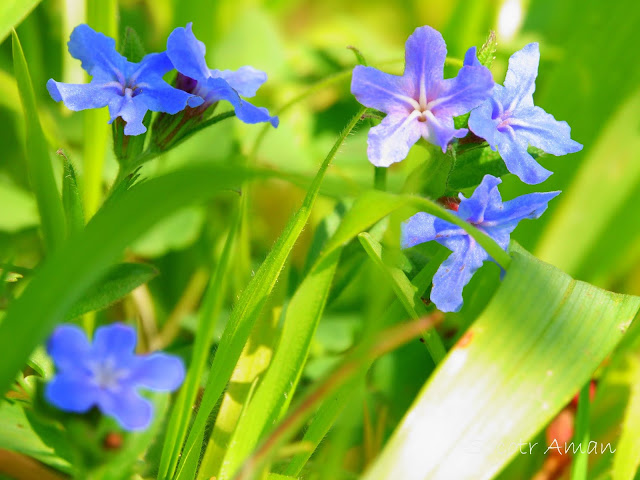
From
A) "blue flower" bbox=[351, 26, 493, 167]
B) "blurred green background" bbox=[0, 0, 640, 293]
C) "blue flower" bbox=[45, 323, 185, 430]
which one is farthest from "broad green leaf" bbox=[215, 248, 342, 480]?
"blurred green background" bbox=[0, 0, 640, 293]

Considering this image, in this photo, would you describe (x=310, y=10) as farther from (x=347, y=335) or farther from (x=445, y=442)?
(x=445, y=442)

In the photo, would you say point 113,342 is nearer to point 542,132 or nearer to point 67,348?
point 67,348

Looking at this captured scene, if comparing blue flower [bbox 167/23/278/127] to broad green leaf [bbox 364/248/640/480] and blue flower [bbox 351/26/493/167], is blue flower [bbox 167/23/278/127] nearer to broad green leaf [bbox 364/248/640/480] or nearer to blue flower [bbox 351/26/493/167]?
blue flower [bbox 351/26/493/167]

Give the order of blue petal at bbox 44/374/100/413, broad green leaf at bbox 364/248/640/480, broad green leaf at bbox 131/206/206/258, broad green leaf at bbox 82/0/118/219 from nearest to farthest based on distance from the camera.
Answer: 1. blue petal at bbox 44/374/100/413
2. broad green leaf at bbox 364/248/640/480
3. broad green leaf at bbox 82/0/118/219
4. broad green leaf at bbox 131/206/206/258

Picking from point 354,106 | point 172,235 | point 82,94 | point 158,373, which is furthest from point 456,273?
point 354,106

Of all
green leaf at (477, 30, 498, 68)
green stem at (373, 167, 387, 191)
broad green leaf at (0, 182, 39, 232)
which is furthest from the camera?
broad green leaf at (0, 182, 39, 232)

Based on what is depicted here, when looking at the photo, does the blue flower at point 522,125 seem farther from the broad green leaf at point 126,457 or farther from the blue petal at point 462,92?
the broad green leaf at point 126,457

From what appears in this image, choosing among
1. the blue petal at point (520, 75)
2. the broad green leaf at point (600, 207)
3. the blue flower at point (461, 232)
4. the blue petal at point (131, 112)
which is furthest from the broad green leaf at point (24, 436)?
the broad green leaf at point (600, 207)
